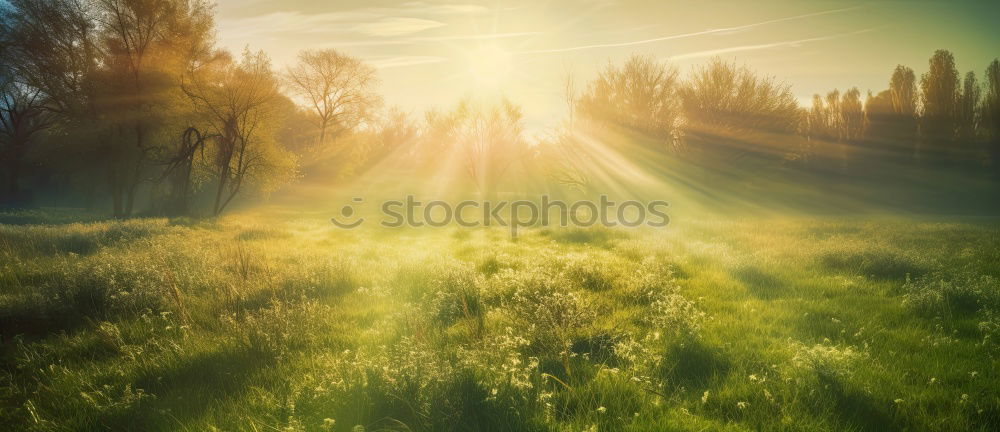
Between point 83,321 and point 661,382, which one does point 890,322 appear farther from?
point 83,321

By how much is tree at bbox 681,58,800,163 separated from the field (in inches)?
1023

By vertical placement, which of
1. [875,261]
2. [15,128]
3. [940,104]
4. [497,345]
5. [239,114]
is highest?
[940,104]

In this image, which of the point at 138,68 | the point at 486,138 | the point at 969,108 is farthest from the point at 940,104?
the point at 138,68

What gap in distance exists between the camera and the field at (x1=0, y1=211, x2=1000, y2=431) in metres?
3.71

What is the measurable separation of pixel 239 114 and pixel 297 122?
87.2 ft

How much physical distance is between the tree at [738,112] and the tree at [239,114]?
31.7m

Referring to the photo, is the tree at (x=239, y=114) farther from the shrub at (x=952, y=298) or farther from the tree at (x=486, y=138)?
the shrub at (x=952, y=298)

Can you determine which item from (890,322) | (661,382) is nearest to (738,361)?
(661,382)

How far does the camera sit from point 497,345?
4.95 meters

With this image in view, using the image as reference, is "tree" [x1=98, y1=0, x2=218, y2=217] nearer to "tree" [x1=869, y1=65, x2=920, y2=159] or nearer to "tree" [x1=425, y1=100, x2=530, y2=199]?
"tree" [x1=425, y1=100, x2=530, y2=199]

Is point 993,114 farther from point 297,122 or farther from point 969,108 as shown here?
point 297,122

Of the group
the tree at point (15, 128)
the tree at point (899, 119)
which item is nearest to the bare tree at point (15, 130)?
the tree at point (15, 128)

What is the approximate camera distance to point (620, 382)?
4.10m

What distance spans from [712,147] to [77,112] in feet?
141
